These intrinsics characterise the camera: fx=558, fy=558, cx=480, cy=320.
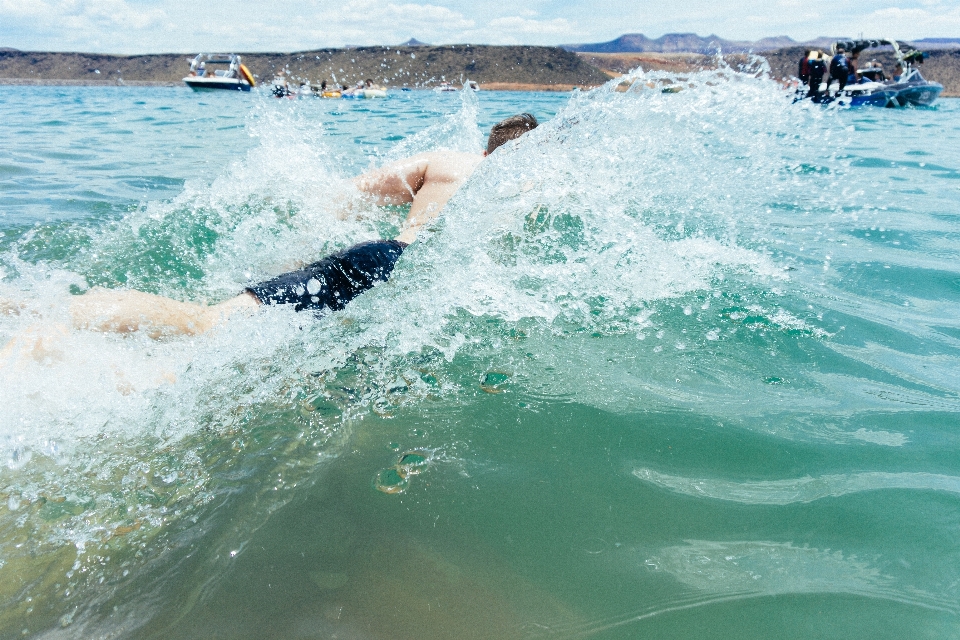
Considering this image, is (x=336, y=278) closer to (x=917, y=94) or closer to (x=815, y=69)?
(x=815, y=69)

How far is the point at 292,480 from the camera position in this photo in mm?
1685

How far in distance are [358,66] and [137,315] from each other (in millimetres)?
53739

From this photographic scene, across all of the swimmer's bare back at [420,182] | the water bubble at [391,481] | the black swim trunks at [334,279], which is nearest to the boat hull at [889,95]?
the swimmer's bare back at [420,182]

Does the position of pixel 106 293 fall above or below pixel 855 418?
above

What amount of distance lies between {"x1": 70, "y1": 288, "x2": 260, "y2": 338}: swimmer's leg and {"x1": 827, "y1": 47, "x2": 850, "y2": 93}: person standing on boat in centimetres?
2140

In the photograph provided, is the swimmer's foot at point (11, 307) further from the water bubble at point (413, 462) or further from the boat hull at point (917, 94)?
the boat hull at point (917, 94)

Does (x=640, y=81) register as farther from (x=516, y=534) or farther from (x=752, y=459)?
(x=516, y=534)

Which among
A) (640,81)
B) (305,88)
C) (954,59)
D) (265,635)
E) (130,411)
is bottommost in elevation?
(265,635)

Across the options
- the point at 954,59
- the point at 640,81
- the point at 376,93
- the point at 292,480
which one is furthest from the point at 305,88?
the point at 954,59

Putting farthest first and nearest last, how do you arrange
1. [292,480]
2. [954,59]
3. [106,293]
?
[954,59] → [106,293] → [292,480]

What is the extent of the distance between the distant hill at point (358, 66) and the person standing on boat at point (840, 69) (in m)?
26.9

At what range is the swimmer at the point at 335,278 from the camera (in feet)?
7.35

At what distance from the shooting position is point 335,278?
2980 millimetres

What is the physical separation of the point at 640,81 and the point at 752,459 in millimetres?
2725
